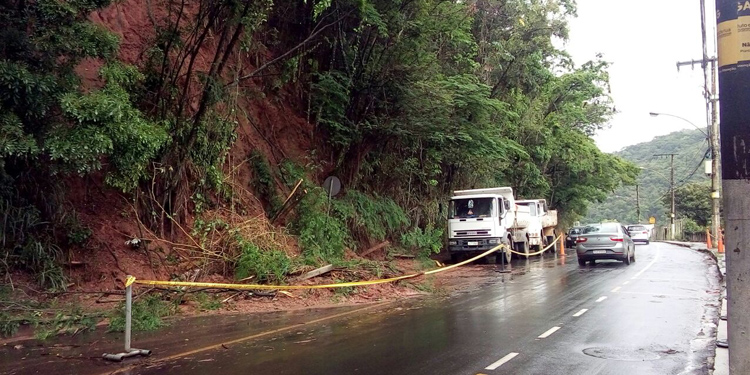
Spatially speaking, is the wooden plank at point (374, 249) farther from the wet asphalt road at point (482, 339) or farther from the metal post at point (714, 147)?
the metal post at point (714, 147)

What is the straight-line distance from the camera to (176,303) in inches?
431

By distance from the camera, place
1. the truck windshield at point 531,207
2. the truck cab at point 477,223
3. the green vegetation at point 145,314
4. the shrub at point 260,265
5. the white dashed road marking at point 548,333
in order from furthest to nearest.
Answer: the truck windshield at point 531,207 → the truck cab at point 477,223 → the shrub at point 260,265 → the green vegetation at point 145,314 → the white dashed road marking at point 548,333

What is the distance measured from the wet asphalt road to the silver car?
7081mm

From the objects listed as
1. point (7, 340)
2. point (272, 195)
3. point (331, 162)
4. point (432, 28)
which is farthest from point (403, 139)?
point (7, 340)

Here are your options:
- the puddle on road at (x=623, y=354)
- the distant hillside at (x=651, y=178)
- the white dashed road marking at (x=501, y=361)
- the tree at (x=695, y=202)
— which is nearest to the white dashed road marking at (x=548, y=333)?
the puddle on road at (x=623, y=354)

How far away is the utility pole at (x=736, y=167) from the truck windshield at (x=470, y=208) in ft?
59.2

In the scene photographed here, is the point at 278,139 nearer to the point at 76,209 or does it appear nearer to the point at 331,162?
the point at 331,162

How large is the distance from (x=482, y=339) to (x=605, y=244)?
14.6 meters

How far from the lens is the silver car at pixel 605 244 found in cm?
2117

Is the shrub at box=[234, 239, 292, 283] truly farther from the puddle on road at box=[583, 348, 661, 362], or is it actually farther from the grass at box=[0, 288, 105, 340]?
the puddle on road at box=[583, 348, 661, 362]

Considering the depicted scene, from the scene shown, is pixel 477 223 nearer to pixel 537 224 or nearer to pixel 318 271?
pixel 537 224

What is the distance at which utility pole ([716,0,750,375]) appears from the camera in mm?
4453

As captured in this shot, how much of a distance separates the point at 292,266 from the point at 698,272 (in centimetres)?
1424

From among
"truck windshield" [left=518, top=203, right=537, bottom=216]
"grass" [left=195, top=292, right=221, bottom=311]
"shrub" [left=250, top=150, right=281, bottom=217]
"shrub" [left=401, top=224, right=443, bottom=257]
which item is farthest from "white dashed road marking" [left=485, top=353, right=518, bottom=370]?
"truck windshield" [left=518, top=203, right=537, bottom=216]
